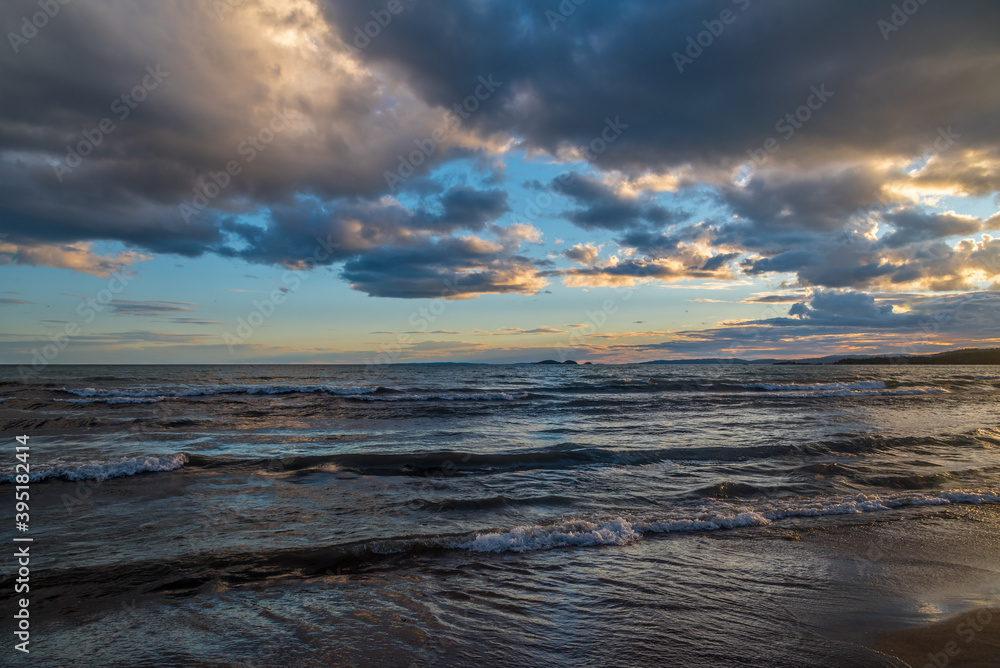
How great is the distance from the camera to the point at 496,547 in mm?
6840

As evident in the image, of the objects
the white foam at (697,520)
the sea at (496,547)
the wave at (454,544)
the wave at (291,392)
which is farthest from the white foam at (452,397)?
the wave at (454,544)

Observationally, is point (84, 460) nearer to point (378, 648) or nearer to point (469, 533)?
point (469, 533)

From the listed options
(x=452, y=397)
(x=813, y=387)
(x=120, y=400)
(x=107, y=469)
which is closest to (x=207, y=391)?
(x=120, y=400)

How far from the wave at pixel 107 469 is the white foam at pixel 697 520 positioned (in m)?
9.89

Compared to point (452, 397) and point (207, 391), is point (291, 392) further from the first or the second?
point (452, 397)

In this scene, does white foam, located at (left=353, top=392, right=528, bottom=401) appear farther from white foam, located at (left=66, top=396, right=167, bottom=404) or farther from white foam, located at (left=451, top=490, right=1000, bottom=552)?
white foam, located at (left=451, top=490, right=1000, bottom=552)

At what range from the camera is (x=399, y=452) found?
559 inches

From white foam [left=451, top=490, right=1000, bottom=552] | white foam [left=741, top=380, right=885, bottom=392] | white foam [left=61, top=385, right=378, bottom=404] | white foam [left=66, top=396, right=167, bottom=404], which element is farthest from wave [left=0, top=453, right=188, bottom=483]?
white foam [left=741, top=380, right=885, bottom=392]

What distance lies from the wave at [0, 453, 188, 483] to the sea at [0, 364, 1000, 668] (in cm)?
6

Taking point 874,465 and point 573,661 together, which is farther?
point 874,465

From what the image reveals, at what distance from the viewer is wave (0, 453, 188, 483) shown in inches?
433

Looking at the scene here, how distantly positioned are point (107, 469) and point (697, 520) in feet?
45.6

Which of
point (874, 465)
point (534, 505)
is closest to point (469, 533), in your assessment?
point (534, 505)

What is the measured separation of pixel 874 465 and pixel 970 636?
378 inches
